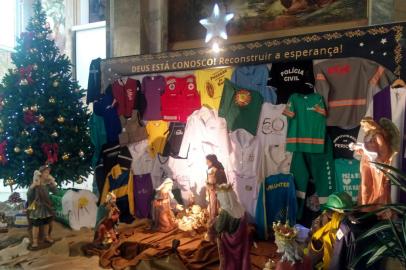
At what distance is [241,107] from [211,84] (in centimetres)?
66

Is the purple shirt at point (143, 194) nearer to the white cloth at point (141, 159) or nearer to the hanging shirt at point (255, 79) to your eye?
the white cloth at point (141, 159)

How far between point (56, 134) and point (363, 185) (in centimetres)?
484

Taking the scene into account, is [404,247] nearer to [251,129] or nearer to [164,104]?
[251,129]

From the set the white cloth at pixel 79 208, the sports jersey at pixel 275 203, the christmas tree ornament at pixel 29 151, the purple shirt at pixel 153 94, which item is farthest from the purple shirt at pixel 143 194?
the sports jersey at pixel 275 203

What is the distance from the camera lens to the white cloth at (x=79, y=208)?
226 inches

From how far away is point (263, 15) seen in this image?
19.9 feet

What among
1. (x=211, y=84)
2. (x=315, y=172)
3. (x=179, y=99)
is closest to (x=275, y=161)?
(x=315, y=172)

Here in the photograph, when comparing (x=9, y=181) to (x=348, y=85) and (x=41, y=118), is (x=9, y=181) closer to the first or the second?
(x=41, y=118)

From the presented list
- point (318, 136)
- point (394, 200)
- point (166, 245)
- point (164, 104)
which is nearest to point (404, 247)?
point (394, 200)

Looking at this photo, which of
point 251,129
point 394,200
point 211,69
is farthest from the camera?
point 211,69

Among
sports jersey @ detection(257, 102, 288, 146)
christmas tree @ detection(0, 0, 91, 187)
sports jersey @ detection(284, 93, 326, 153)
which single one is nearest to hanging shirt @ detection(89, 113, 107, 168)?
christmas tree @ detection(0, 0, 91, 187)

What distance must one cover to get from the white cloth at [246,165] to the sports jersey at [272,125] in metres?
0.14

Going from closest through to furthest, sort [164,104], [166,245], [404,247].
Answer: [404,247]
[166,245]
[164,104]

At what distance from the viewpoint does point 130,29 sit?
693 centimetres
